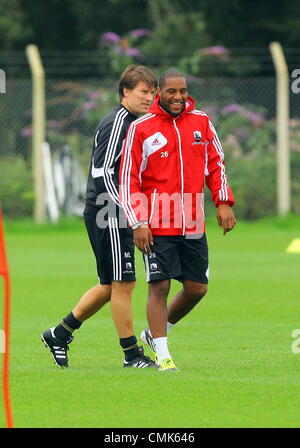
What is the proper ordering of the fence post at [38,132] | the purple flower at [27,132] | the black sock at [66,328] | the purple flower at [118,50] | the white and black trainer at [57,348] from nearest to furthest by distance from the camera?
the white and black trainer at [57,348] → the black sock at [66,328] → the fence post at [38,132] → the purple flower at [27,132] → the purple flower at [118,50]

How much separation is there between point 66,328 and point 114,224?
87 cm

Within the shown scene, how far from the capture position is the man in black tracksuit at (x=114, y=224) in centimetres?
860

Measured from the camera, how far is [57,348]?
8.78 metres

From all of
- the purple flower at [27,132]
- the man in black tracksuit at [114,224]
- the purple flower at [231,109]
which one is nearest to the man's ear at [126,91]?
the man in black tracksuit at [114,224]

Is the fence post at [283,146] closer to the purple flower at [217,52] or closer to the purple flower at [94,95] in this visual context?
the purple flower at [217,52]

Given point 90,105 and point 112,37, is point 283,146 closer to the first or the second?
point 90,105

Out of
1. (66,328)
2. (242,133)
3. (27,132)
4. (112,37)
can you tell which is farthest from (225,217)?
(112,37)

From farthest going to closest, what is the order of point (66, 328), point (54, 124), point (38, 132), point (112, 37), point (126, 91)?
point (112, 37) < point (54, 124) < point (38, 132) < point (66, 328) < point (126, 91)

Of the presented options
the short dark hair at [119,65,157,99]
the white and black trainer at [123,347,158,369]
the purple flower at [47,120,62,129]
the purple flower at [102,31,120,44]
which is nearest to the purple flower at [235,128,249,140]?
the purple flower at [47,120,62,129]

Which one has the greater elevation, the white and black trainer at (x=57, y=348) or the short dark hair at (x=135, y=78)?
the short dark hair at (x=135, y=78)

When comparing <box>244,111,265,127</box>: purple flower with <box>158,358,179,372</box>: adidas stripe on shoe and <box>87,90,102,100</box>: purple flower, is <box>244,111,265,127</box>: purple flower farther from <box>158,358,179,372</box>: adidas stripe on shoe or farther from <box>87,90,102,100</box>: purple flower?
<box>158,358,179,372</box>: adidas stripe on shoe

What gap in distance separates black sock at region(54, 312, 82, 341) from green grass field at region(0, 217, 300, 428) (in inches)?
8.2

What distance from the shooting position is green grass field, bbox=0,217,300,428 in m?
6.84
